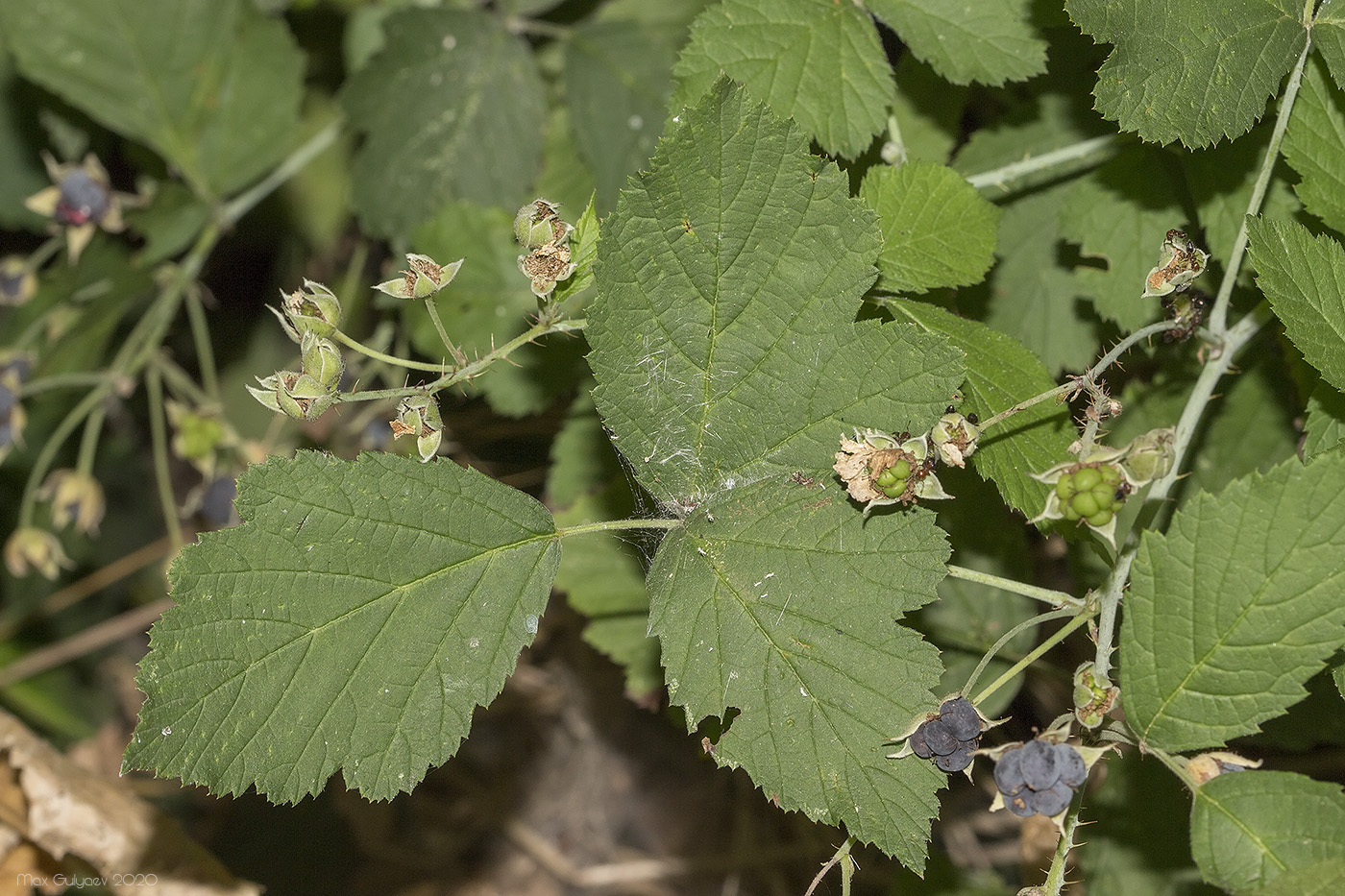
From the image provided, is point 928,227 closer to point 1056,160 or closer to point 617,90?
point 1056,160

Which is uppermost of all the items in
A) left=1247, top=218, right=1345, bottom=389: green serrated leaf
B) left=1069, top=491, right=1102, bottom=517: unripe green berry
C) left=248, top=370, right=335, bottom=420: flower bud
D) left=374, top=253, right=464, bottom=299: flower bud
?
left=1247, top=218, right=1345, bottom=389: green serrated leaf

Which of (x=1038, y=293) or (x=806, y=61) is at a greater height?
(x=806, y=61)

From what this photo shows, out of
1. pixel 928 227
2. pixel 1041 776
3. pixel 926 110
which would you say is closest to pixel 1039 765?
pixel 1041 776

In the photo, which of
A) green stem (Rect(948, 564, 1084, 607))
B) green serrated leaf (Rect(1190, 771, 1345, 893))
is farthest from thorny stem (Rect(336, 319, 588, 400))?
green serrated leaf (Rect(1190, 771, 1345, 893))

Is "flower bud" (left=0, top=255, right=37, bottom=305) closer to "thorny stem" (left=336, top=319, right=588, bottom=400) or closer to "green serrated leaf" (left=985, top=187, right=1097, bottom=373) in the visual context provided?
"thorny stem" (left=336, top=319, right=588, bottom=400)

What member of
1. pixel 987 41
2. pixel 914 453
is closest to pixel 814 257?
pixel 914 453

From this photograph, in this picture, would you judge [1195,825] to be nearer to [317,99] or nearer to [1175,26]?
[1175,26]
